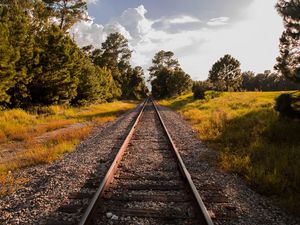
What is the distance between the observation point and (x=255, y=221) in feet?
13.5

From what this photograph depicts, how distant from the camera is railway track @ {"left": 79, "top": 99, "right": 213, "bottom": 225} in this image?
402 centimetres

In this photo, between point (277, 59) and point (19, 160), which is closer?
point (19, 160)

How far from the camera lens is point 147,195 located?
4.84 meters

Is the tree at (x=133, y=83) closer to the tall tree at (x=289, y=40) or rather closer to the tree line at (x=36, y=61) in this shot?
the tree line at (x=36, y=61)

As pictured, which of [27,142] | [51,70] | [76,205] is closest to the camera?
[76,205]

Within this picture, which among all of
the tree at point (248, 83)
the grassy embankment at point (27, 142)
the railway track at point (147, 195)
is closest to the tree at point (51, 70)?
the grassy embankment at point (27, 142)

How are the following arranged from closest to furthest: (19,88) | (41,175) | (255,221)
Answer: (255,221) < (41,175) < (19,88)

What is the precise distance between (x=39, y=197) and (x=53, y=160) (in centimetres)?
294

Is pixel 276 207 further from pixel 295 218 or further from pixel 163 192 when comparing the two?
pixel 163 192

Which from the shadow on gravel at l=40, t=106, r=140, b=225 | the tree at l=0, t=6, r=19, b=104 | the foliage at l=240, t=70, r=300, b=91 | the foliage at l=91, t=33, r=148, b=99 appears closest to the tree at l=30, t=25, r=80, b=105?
the tree at l=0, t=6, r=19, b=104

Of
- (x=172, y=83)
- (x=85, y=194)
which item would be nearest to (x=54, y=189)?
(x=85, y=194)

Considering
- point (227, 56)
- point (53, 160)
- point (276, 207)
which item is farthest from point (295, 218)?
point (227, 56)

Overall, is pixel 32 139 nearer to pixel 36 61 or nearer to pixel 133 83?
pixel 36 61

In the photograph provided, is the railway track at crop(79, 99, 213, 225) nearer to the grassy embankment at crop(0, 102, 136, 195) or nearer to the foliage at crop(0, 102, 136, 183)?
the grassy embankment at crop(0, 102, 136, 195)
